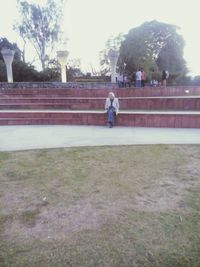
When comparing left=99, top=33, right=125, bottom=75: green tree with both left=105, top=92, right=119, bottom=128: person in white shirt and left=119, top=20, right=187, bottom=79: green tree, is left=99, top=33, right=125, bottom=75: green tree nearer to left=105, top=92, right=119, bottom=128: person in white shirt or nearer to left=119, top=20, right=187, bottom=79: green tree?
left=119, top=20, right=187, bottom=79: green tree

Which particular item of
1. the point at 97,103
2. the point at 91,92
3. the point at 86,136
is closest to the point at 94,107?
the point at 97,103

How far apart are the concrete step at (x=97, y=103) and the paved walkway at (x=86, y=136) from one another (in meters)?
2.39

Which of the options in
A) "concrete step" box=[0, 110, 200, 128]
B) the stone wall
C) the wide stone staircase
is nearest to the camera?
"concrete step" box=[0, 110, 200, 128]

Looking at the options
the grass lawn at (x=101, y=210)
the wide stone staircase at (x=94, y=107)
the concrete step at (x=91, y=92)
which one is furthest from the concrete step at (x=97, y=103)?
the grass lawn at (x=101, y=210)

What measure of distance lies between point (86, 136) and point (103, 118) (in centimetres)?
172

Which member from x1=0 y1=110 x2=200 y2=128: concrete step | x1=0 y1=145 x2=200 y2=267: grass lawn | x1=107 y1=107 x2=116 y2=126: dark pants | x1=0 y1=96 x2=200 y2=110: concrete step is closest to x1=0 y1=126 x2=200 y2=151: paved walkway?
x1=107 y1=107 x2=116 y2=126: dark pants

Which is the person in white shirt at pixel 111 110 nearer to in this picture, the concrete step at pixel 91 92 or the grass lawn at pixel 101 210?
the grass lawn at pixel 101 210

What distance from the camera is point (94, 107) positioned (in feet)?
33.3

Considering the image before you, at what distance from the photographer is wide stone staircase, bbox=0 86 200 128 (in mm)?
7723

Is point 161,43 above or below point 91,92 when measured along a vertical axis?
above

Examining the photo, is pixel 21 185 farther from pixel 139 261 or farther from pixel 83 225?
pixel 139 261

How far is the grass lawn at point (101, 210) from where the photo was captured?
229 centimetres

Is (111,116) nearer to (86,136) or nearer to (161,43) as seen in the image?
(86,136)

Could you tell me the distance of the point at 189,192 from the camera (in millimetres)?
3348
